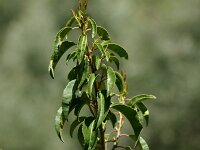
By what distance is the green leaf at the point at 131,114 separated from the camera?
204 centimetres

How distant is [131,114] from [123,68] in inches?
536

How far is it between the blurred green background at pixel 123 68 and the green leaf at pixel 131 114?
12289 millimetres

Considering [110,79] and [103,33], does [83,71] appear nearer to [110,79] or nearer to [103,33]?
[110,79]

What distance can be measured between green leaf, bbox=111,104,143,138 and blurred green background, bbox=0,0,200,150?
1229 cm

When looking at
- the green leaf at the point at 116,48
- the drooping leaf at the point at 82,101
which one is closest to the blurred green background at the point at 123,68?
the green leaf at the point at 116,48

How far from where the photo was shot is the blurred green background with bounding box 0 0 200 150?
586 inches

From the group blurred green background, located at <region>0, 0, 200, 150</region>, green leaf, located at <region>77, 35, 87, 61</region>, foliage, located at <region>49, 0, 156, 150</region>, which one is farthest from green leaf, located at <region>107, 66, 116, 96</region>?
blurred green background, located at <region>0, 0, 200, 150</region>

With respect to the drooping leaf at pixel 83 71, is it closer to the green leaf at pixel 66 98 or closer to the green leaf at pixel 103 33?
the green leaf at pixel 66 98

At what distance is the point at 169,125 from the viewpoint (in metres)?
16.6

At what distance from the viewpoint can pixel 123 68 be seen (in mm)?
15664

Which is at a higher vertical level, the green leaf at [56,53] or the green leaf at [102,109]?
the green leaf at [56,53]

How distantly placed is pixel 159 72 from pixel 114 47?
13.8 m

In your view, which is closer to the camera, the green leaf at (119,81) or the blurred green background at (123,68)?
the green leaf at (119,81)

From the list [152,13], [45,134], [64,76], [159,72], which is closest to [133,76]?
[159,72]
